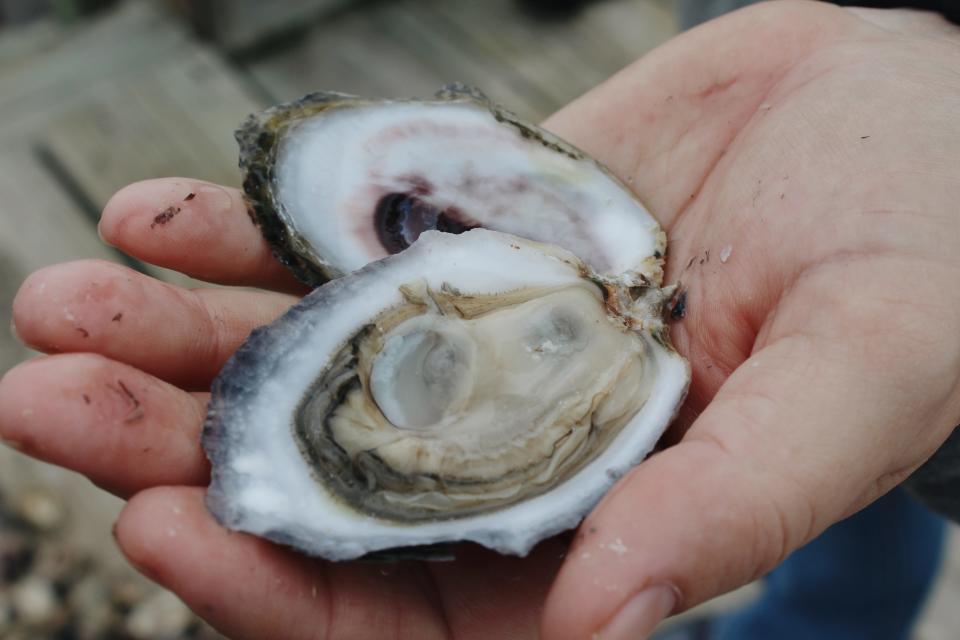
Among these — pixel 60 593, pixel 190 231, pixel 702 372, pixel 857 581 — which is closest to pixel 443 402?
pixel 702 372

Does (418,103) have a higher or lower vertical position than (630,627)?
higher

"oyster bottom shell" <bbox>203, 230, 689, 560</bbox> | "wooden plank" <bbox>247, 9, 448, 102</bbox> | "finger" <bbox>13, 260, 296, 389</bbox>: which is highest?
"finger" <bbox>13, 260, 296, 389</bbox>

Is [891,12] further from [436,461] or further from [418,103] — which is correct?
[436,461]

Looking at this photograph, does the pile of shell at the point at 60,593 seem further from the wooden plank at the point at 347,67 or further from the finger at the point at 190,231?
the wooden plank at the point at 347,67

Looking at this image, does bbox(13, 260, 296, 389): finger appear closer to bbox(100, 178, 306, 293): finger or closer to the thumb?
bbox(100, 178, 306, 293): finger

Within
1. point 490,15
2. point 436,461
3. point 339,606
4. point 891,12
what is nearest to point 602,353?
point 436,461

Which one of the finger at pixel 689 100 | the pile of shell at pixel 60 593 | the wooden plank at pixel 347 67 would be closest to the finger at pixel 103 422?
the finger at pixel 689 100

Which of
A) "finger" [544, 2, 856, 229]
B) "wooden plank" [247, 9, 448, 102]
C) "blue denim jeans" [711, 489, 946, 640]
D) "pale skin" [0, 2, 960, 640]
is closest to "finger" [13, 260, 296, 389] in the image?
"pale skin" [0, 2, 960, 640]
